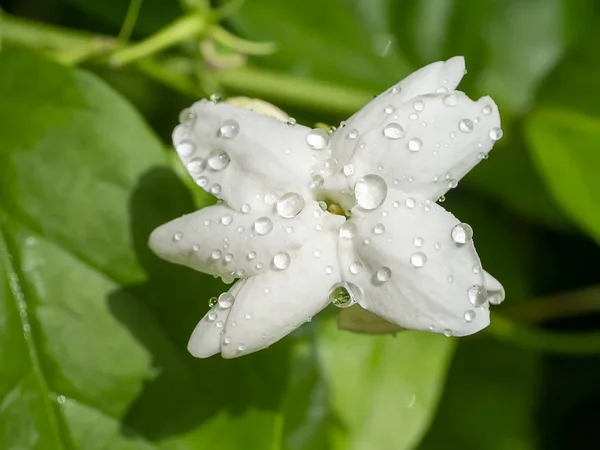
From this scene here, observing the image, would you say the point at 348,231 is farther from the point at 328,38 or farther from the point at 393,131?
the point at 328,38

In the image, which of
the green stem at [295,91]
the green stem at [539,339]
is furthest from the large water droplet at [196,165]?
the green stem at [539,339]

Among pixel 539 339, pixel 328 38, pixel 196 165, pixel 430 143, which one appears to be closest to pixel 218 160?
pixel 196 165

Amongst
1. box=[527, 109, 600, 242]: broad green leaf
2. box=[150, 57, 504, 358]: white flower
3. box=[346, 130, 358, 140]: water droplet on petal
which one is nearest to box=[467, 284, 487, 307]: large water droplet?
box=[150, 57, 504, 358]: white flower

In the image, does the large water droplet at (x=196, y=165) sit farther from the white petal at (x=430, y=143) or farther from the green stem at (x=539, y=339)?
the green stem at (x=539, y=339)

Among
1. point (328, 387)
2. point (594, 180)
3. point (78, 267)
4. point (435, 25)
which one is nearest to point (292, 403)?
point (328, 387)

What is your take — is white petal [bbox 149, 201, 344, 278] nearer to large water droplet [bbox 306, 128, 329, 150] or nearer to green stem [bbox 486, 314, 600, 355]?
large water droplet [bbox 306, 128, 329, 150]

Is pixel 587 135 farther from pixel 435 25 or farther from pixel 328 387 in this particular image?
pixel 328 387

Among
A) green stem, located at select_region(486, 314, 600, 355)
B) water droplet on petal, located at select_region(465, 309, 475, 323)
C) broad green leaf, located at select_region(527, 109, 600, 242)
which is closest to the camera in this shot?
water droplet on petal, located at select_region(465, 309, 475, 323)
